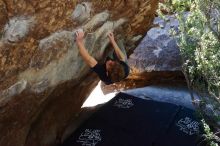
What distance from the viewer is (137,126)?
6465 millimetres

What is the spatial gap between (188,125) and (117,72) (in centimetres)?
178

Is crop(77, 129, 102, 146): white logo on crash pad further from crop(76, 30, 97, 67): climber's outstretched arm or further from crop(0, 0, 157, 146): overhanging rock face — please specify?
crop(76, 30, 97, 67): climber's outstretched arm

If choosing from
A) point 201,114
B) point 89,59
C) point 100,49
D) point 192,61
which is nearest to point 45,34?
point 89,59

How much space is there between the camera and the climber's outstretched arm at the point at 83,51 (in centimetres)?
471

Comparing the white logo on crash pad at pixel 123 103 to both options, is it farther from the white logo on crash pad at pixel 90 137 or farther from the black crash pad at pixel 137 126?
the white logo on crash pad at pixel 90 137

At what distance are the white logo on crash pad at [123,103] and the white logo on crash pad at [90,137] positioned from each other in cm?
71

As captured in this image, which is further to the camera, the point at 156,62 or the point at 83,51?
the point at 156,62

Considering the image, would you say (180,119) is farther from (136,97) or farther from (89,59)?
(89,59)

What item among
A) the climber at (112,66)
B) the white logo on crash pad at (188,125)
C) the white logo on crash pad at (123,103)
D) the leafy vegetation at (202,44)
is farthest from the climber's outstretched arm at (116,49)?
the white logo on crash pad at (188,125)

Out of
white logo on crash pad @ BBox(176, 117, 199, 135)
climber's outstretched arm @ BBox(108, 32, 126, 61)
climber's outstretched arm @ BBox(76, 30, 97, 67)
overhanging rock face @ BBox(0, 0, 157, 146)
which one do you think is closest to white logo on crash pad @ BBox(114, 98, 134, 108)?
white logo on crash pad @ BBox(176, 117, 199, 135)

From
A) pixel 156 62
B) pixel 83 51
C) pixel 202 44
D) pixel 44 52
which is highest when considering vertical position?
pixel 44 52

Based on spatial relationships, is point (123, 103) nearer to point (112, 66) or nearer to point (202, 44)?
point (112, 66)

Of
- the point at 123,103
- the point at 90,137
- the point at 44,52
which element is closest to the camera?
the point at 44,52

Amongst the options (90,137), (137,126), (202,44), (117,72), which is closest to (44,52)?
(117,72)
